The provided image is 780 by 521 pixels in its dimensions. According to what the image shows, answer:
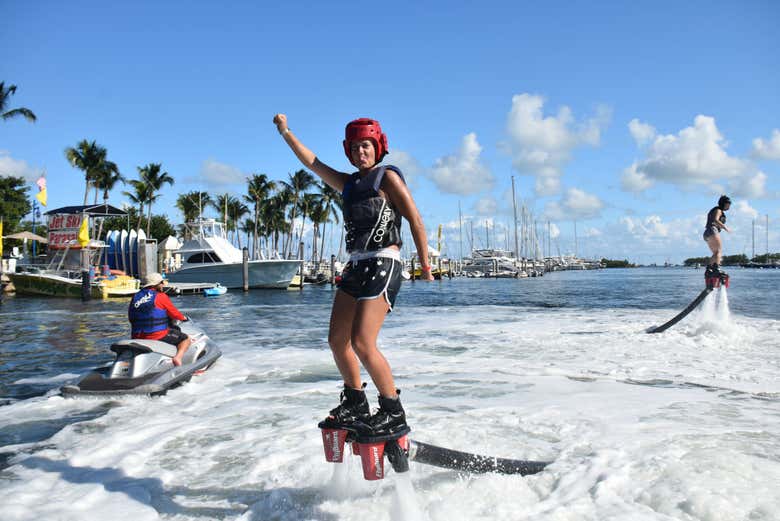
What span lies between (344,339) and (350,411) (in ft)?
1.50

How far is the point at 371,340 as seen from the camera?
3150 mm

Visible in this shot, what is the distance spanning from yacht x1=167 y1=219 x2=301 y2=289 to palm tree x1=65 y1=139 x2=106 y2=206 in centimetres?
1936

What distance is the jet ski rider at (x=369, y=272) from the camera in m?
3.17

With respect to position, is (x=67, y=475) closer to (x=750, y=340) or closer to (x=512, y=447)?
(x=512, y=447)

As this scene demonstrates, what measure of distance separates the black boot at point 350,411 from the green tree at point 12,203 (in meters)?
71.2

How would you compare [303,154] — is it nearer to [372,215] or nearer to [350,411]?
[372,215]

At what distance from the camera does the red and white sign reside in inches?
1698

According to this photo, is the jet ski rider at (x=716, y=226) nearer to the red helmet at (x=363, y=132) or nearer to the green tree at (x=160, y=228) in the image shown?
the red helmet at (x=363, y=132)

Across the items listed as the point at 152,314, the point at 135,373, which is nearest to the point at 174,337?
the point at 152,314

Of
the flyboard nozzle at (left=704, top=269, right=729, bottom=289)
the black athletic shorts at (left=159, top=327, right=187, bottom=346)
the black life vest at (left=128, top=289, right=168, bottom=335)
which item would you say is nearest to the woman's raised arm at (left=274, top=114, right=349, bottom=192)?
the black life vest at (left=128, top=289, right=168, bottom=335)

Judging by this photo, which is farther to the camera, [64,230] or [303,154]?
[64,230]

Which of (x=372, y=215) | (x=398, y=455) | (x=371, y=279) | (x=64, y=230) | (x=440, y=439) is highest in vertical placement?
(x=64, y=230)

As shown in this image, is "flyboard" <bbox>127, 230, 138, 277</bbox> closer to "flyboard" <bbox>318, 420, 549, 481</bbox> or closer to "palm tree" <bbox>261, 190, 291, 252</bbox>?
"palm tree" <bbox>261, 190, 291, 252</bbox>

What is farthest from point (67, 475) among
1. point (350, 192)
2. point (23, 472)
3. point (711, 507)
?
point (711, 507)
